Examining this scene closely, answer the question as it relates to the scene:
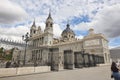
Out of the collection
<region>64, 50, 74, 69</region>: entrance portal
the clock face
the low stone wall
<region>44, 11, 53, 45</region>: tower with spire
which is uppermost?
<region>44, 11, 53, 45</region>: tower with spire

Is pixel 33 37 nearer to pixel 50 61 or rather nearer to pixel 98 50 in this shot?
pixel 98 50

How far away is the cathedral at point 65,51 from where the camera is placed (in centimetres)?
1866

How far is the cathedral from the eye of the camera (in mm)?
18656

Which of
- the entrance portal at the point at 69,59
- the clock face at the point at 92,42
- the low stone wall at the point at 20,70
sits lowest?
the low stone wall at the point at 20,70

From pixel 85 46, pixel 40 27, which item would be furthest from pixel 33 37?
pixel 85 46

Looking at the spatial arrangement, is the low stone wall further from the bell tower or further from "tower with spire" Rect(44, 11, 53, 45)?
the bell tower

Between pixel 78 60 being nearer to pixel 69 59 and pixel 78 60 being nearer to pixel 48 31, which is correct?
pixel 69 59

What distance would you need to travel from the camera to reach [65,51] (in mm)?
20172

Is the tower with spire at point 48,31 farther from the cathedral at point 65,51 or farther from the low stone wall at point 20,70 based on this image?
the low stone wall at point 20,70

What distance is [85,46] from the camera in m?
58.2

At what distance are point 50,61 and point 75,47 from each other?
48.7 m

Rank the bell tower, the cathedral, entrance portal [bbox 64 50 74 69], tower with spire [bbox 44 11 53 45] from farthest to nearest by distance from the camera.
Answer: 1. the bell tower
2. tower with spire [bbox 44 11 53 45]
3. entrance portal [bbox 64 50 74 69]
4. the cathedral

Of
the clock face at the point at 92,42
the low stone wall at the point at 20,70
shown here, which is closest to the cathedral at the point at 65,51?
the clock face at the point at 92,42

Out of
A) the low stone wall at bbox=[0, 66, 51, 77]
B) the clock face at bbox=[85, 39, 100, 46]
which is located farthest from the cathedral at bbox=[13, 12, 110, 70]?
the low stone wall at bbox=[0, 66, 51, 77]
